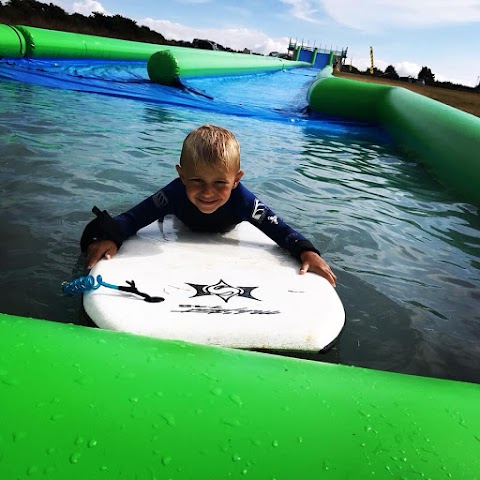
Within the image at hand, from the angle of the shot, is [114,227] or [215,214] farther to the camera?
[215,214]

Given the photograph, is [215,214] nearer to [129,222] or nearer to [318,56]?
[129,222]

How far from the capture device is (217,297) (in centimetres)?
175

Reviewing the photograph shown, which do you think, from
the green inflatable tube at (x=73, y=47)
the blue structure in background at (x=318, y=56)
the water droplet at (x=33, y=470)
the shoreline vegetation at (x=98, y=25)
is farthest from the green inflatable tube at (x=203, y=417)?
the blue structure in background at (x=318, y=56)

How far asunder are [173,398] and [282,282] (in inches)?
41.0

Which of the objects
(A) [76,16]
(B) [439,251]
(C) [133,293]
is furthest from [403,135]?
(A) [76,16]

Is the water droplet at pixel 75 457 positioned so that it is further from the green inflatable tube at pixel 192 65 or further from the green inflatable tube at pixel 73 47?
the green inflatable tube at pixel 73 47

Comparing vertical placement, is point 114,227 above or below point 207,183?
below

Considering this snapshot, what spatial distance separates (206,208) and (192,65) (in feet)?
28.8

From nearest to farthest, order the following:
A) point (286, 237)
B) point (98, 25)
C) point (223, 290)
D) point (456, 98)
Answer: point (223, 290) → point (286, 237) → point (456, 98) → point (98, 25)

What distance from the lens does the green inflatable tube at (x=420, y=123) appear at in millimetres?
4422

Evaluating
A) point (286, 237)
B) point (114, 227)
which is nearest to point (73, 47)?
point (114, 227)

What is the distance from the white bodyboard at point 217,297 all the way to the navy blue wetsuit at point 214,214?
7 centimetres

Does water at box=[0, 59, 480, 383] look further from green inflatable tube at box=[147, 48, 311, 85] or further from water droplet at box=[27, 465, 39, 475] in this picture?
green inflatable tube at box=[147, 48, 311, 85]

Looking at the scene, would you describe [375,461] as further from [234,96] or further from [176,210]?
[234,96]
